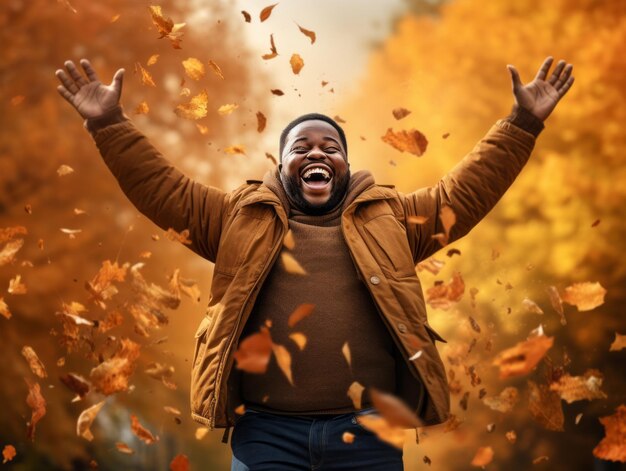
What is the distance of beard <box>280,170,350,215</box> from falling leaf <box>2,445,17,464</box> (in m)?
5.26

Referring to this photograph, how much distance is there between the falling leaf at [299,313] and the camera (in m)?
3.25

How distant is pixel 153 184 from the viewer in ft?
12.0

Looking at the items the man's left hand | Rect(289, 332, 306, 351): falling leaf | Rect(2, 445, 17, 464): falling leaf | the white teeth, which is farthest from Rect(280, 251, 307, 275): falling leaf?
Rect(2, 445, 17, 464): falling leaf

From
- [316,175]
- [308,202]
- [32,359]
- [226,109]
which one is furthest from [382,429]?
[226,109]

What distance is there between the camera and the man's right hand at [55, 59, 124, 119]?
12.1 ft

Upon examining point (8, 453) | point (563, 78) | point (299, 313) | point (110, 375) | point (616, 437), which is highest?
point (563, 78)

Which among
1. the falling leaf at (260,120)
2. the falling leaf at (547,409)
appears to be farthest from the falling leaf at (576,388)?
the falling leaf at (260,120)

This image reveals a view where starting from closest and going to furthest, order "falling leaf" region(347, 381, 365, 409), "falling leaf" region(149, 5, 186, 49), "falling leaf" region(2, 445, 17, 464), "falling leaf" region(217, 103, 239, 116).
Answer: "falling leaf" region(347, 381, 365, 409)
"falling leaf" region(149, 5, 186, 49)
"falling leaf" region(2, 445, 17, 464)
"falling leaf" region(217, 103, 239, 116)

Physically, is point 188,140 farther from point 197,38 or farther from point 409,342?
point 409,342

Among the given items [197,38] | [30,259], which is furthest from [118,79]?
[197,38]

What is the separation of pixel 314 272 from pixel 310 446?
78cm

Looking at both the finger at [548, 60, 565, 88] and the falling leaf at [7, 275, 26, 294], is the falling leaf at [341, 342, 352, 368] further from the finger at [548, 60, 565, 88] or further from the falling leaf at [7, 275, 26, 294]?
the falling leaf at [7, 275, 26, 294]

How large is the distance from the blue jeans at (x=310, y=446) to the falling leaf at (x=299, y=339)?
1.00 ft

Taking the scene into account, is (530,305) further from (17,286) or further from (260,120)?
(17,286)
